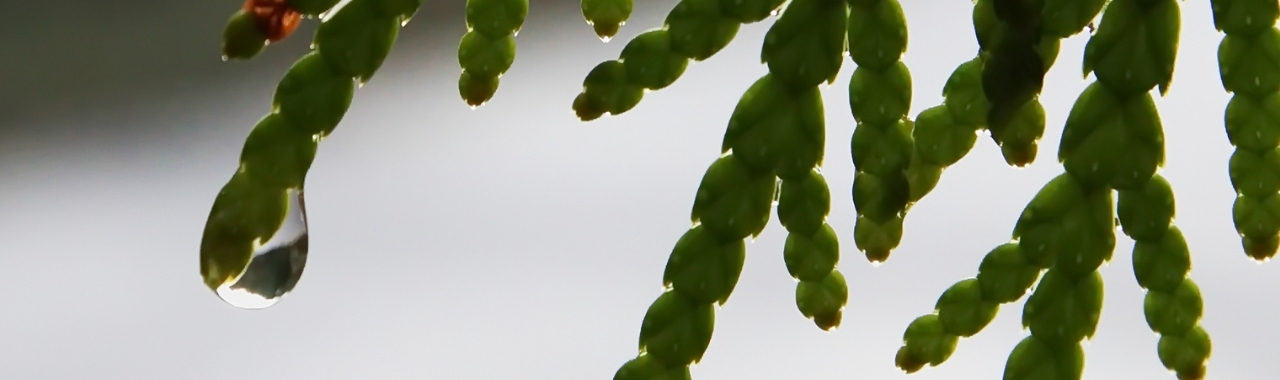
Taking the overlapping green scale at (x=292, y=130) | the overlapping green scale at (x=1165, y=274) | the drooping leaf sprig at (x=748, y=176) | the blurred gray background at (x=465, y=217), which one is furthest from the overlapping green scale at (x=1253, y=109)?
the blurred gray background at (x=465, y=217)

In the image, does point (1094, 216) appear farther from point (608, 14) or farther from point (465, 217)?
point (465, 217)

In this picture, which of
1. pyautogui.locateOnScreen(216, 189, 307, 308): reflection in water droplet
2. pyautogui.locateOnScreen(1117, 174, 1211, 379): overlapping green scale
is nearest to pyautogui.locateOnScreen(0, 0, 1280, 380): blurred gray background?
pyautogui.locateOnScreen(1117, 174, 1211, 379): overlapping green scale

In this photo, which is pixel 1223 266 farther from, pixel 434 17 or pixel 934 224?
pixel 434 17

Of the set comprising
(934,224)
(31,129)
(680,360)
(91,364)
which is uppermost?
(31,129)

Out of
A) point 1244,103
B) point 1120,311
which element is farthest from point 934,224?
point 1244,103

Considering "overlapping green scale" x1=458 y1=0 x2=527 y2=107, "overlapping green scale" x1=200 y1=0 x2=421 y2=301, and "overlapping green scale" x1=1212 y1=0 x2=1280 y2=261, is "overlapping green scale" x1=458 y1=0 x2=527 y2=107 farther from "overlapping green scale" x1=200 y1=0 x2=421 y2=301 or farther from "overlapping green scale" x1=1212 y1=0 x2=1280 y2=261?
"overlapping green scale" x1=1212 y1=0 x2=1280 y2=261

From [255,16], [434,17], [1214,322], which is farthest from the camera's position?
[434,17]

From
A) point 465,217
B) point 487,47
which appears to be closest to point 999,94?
point 487,47
